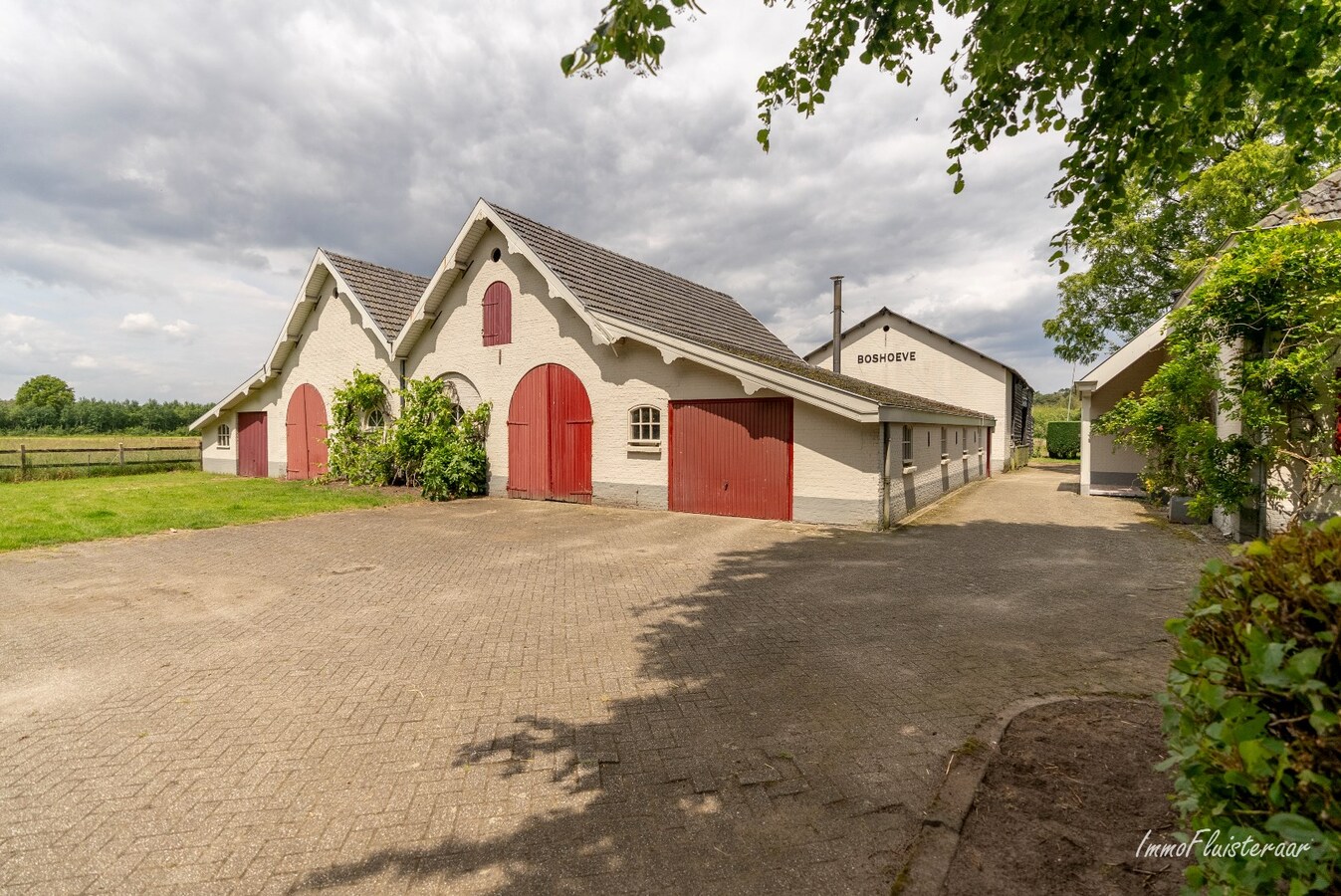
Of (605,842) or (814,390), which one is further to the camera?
(814,390)

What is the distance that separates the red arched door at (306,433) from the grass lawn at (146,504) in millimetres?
884

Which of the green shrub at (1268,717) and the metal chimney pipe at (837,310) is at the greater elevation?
the metal chimney pipe at (837,310)

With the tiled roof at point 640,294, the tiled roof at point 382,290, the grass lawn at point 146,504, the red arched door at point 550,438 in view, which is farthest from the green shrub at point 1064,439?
the grass lawn at point 146,504

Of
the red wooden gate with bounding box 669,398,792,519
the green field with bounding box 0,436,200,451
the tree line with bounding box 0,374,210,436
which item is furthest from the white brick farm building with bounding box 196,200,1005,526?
the tree line with bounding box 0,374,210,436

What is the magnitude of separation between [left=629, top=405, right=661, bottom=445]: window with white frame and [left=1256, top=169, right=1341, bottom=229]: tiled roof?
10.5 metres

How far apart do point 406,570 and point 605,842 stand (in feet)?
20.2

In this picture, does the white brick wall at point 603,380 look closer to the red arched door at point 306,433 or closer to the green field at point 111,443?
the red arched door at point 306,433

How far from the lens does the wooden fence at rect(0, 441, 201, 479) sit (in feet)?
64.0

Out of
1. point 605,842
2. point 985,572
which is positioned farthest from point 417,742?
point 985,572

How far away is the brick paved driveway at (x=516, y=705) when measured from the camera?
2.79 metres

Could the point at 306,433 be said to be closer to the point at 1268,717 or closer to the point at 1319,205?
the point at 1268,717

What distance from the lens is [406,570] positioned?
8.09 meters

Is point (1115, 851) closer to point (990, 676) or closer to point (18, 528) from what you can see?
point (990, 676)

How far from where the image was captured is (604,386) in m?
14.2
